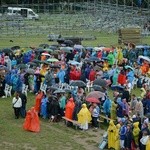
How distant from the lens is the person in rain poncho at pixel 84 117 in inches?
838

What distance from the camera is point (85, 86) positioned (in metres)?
24.8

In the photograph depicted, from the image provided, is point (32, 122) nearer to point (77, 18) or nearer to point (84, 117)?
point (84, 117)

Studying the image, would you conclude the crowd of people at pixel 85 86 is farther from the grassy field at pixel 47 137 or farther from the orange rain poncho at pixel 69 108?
the grassy field at pixel 47 137

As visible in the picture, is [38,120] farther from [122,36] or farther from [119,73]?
[122,36]

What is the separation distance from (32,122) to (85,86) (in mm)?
4573

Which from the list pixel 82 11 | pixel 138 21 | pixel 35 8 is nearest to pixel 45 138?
pixel 138 21

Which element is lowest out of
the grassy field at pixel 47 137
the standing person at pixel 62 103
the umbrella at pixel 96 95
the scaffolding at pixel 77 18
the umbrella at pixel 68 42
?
the grassy field at pixel 47 137

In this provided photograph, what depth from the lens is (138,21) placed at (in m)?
61.0

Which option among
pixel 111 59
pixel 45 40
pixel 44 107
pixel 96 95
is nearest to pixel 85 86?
pixel 96 95

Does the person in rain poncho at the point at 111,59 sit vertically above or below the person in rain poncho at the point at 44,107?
above

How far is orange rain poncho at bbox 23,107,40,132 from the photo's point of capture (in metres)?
21.0

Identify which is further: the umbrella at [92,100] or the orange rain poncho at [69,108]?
the orange rain poncho at [69,108]

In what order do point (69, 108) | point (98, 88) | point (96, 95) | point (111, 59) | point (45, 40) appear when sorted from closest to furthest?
point (69, 108) → point (96, 95) → point (98, 88) → point (111, 59) → point (45, 40)

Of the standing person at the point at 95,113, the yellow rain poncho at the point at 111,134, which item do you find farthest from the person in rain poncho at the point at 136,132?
the standing person at the point at 95,113
